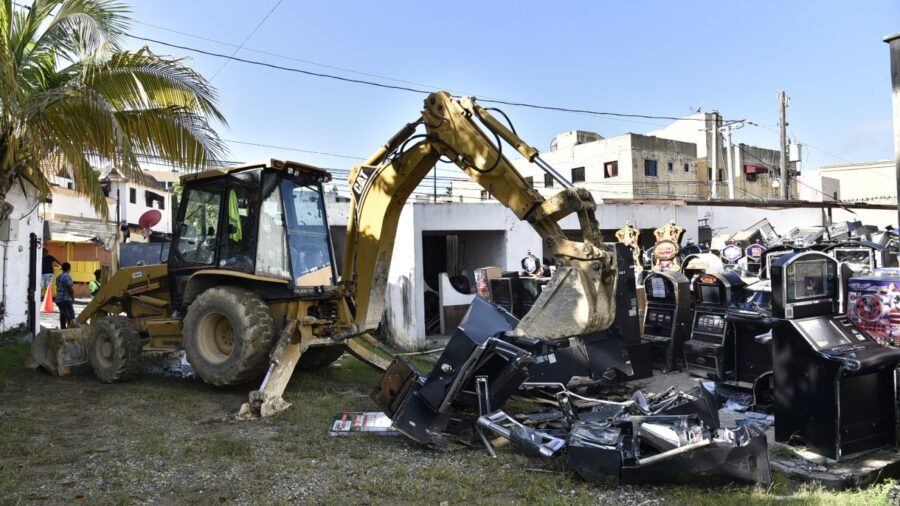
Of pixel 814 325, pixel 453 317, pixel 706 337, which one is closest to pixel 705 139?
pixel 453 317

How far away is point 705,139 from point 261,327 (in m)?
39.2

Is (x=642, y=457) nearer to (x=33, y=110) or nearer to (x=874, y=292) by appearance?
(x=874, y=292)

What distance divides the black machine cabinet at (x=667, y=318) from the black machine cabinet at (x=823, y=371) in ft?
14.2

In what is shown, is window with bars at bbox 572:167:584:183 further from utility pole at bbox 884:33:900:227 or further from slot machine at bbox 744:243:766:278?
utility pole at bbox 884:33:900:227

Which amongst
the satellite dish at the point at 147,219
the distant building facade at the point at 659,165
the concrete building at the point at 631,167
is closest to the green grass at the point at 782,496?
the satellite dish at the point at 147,219

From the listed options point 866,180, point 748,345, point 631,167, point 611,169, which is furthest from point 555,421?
point 866,180

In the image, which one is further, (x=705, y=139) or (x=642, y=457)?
(x=705, y=139)

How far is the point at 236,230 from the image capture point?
26.5ft

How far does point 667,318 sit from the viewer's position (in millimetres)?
10555

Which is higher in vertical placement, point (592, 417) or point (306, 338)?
point (306, 338)

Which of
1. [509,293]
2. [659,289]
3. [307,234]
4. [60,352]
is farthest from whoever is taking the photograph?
[509,293]

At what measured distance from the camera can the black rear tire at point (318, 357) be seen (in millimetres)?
9234

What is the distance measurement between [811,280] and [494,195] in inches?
125

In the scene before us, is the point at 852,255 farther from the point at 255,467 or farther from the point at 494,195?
the point at 255,467
